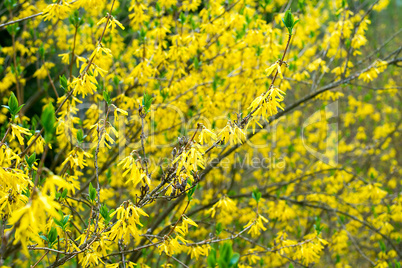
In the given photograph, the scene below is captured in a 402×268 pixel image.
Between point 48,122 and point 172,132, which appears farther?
point 172,132

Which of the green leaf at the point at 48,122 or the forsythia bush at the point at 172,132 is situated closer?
the green leaf at the point at 48,122

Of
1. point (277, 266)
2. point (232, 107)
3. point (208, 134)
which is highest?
point (208, 134)

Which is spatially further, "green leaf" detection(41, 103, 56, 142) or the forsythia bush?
the forsythia bush

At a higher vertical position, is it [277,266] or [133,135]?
[133,135]

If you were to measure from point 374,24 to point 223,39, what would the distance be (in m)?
8.09

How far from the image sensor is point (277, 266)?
13.0ft

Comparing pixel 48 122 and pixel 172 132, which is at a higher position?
pixel 48 122

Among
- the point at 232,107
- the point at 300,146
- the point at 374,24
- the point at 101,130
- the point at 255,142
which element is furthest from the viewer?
the point at 374,24

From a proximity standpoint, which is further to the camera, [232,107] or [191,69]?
[232,107]

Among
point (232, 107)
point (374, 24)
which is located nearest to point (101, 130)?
point (232, 107)

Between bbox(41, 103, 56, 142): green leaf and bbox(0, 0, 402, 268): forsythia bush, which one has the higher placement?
bbox(41, 103, 56, 142): green leaf

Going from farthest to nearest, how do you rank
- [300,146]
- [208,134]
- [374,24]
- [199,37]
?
[374,24], [300,146], [199,37], [208,134]

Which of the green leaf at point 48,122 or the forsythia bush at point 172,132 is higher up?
the green leaf at point 48,122

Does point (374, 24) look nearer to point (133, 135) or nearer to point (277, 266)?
point (277, 266)
